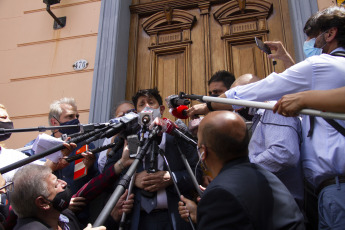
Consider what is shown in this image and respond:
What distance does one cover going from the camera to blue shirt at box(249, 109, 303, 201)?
2027 mm

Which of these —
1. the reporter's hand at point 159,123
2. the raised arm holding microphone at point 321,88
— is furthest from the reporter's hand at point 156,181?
the raised arm holding microphone at point 321,88

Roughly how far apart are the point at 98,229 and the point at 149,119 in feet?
2.93

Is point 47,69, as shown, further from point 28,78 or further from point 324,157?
point 324,157

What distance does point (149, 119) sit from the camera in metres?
2.21

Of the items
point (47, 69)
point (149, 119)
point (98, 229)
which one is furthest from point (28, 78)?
point (98, 229)

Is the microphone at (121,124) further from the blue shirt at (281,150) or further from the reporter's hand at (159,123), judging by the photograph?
the blue shirt at (281,150)

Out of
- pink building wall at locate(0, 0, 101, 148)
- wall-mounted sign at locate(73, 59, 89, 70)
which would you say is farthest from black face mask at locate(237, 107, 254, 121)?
wall-mounted sign at locate(73, 59, 89, 70)

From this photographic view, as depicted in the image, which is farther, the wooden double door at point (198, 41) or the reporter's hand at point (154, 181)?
the wooden double door at point (198, 41)

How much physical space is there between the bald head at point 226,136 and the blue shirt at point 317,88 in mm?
469

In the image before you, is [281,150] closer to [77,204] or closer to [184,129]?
[184,129]

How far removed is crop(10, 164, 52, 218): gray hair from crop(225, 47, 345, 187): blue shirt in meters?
1.50

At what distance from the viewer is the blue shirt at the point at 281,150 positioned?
2.03m

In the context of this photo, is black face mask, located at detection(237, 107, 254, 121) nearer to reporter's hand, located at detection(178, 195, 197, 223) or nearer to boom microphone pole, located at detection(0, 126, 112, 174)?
reporter's hand, located at detection(178, 195, 197, 223)

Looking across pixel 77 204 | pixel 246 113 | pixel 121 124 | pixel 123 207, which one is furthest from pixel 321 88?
pixel 77 204
